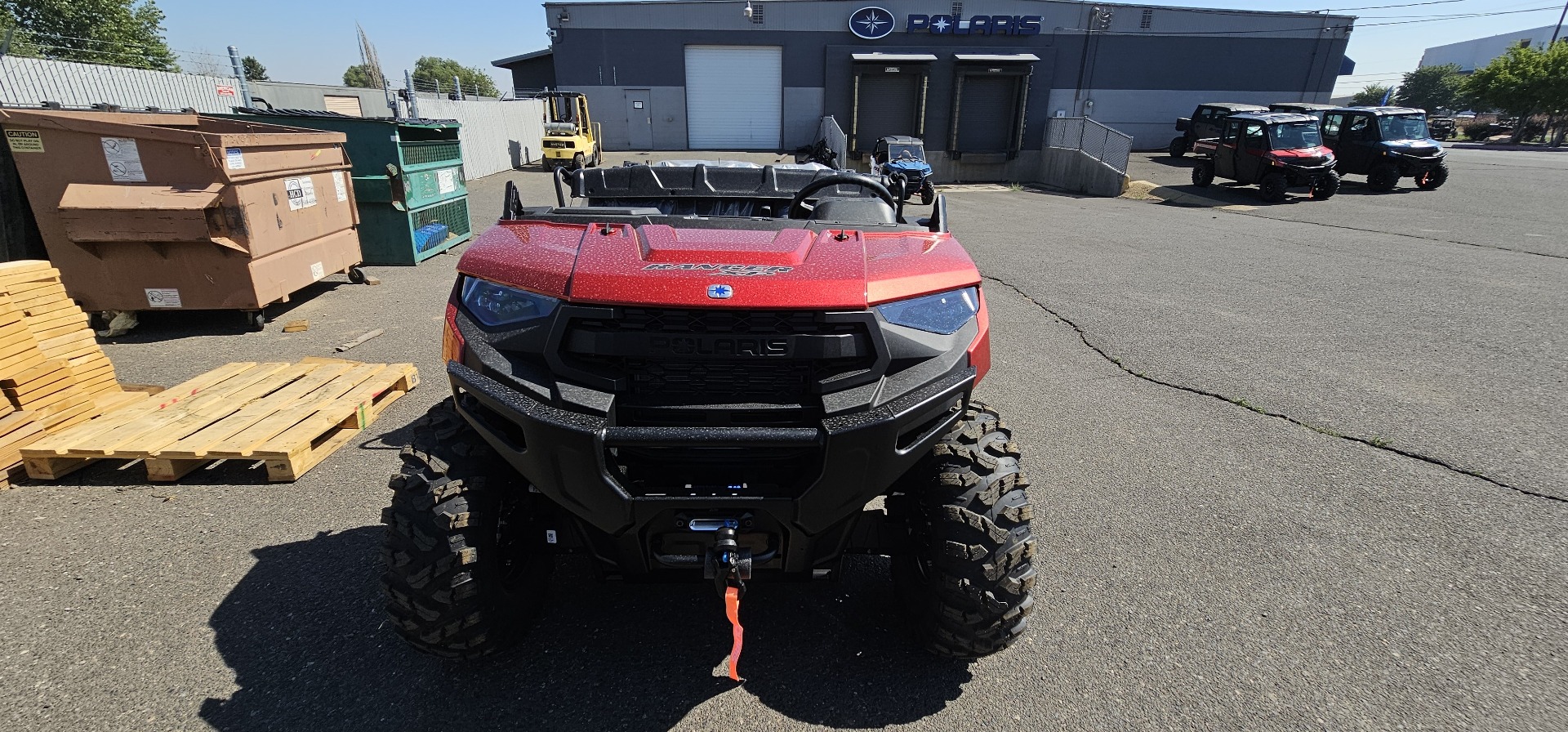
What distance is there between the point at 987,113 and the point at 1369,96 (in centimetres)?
8918

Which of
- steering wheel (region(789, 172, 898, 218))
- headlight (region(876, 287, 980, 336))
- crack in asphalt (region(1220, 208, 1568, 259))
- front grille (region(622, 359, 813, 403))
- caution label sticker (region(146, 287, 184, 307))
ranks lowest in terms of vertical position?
crack in asphalt (region(1220, 208, 1568, 259))

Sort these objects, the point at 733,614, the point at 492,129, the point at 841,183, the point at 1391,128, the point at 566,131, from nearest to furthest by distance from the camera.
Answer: the point at 733,614 → the point at 841,183 → the point at 1391,128 → the point at 492,129 → the point at 566,131

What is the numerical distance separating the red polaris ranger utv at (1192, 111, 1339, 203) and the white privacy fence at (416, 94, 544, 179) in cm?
2074

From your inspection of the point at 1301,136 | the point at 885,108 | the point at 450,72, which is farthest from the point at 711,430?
the point at 450,72

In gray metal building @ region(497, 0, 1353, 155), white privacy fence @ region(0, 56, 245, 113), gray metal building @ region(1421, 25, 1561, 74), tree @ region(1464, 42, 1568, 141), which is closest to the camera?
white privacy fence @ region(0, 56, 245, 113)

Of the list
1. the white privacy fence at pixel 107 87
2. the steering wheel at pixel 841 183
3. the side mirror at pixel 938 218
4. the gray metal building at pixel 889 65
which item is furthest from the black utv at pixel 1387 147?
the white privacy fence at pixel 107 87

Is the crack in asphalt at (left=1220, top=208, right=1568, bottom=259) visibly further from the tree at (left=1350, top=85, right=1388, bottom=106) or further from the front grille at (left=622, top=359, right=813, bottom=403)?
the tree at (left=1350, top=85, right=1388, bottom=106)

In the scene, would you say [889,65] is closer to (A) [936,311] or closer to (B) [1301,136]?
(B) [1301,136]

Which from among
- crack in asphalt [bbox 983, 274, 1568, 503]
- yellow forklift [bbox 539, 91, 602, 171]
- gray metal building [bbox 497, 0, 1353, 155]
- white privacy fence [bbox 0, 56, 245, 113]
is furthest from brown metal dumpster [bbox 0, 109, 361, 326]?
gray metal building [bbox 497, 0, 1353, 155]

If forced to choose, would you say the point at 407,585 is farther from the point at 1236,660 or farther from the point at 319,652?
the point at 1236,660

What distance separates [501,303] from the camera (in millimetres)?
2129

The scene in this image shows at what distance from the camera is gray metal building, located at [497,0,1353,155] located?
30.1 m

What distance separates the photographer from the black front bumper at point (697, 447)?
1880mm

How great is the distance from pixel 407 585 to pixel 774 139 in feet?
106
